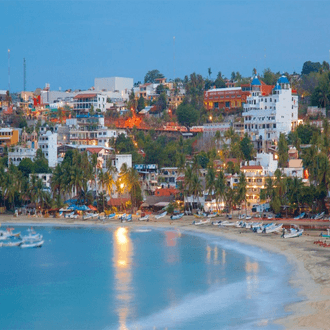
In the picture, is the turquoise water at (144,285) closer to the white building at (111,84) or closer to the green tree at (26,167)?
the green tree at (26,167)

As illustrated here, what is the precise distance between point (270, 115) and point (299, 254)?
174 ft

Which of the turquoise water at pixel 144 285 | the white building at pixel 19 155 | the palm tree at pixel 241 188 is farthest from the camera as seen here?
the white building at pixel 19 155

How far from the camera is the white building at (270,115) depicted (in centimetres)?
10162

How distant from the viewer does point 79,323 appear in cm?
3766

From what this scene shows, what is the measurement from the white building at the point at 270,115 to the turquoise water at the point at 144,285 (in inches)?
1466

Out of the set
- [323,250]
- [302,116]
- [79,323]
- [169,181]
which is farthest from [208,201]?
[79,323]

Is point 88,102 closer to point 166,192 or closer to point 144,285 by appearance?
point 166,192

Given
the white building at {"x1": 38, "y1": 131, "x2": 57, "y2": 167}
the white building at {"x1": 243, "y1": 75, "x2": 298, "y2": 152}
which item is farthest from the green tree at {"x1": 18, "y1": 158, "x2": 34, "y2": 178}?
the white building at {"x1": 243, "y1": 75, "x2": 298, "y2": 152}

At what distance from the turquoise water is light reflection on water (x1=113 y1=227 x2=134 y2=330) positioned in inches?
2.7

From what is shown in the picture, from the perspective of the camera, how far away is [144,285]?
46094mm

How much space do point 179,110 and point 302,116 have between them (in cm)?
2170

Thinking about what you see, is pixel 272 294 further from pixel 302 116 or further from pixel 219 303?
pixel 302 116

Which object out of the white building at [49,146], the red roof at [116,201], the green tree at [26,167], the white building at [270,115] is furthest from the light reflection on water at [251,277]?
the white building at [49,146]

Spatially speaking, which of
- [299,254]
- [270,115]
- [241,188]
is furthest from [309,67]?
[299,254]
